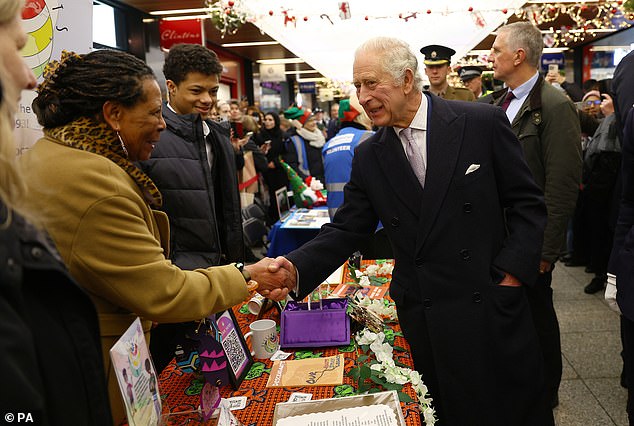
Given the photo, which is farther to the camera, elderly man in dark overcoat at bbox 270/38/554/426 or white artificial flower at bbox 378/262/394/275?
white artificial flower at bbox 378/262/394/275

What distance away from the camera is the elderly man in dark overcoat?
191 centimetres

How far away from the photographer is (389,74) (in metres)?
1.97

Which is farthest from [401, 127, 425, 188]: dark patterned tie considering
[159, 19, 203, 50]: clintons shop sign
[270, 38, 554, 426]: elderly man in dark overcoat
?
[159, 19, 203, 50]: clintons shop sign

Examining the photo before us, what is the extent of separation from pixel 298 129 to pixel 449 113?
21.1 feet

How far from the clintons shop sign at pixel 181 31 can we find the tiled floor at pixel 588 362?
7.32m

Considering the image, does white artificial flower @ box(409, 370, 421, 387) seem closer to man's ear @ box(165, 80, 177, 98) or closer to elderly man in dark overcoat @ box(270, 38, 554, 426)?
elderly man in dark overcoat @ box(270, 38, 554, 426)

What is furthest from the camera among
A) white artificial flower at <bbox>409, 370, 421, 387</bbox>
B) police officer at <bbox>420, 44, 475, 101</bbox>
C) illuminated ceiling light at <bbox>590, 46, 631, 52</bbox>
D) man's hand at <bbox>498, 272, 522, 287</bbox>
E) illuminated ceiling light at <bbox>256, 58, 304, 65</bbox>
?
illuminated ceiling light at <bbox>256, 58, 304, 65</bbox>

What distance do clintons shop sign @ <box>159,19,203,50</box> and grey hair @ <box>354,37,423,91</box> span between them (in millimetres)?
8082

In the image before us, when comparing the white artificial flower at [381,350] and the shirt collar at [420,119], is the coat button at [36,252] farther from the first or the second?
the shirt collar at [420,119]

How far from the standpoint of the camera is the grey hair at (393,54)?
77.5 inches

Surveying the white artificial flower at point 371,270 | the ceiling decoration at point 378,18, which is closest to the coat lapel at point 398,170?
the white artificial flower at point 371,270

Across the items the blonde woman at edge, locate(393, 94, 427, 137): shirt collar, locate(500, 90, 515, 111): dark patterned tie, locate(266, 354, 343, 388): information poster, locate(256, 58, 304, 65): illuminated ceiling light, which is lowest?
locate(266, 354, 343, 388): information poster

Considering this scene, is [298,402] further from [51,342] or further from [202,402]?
[51,342]

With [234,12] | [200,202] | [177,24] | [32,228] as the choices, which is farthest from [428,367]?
[177,24]
